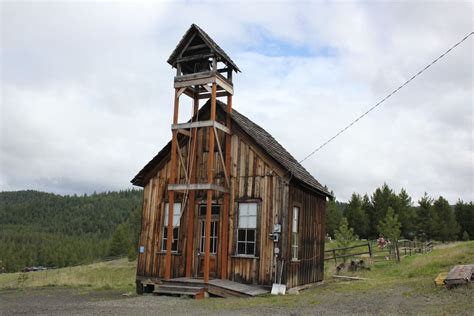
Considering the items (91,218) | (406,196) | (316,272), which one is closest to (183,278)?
(316,272)

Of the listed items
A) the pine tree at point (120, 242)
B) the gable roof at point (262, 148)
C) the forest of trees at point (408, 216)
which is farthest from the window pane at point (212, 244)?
the pine tree at point (120, 242)

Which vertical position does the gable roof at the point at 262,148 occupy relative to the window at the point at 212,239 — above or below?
above

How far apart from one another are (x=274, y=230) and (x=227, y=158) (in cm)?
330

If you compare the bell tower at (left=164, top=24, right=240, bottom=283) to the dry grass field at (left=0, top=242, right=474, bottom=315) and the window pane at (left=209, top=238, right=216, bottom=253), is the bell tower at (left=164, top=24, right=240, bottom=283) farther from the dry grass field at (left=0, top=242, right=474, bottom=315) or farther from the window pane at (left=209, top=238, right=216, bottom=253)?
the dry grass field at (left=0, top=242, right=474, bottom=315)

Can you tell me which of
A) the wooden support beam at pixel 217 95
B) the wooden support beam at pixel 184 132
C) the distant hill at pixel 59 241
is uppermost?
the wooden support beam at pixel 217 95

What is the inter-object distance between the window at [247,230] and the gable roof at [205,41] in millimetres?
5477

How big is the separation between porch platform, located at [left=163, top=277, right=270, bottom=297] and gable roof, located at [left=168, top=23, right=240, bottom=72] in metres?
8.03

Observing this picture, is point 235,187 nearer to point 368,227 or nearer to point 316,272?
point 316,272

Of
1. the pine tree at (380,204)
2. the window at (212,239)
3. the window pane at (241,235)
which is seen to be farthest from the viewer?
the pine tree at (380,204)

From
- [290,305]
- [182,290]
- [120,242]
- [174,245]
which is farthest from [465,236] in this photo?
[290,305]

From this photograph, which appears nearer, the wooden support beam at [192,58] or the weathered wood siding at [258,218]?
the weathered wood siding at [258,218]

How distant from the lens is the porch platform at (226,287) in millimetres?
14367

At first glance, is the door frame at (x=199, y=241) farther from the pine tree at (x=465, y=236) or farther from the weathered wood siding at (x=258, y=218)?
the pine tree at (x=465, y=236)

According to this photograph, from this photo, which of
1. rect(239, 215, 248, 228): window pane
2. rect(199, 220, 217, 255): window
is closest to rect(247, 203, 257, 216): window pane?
rect(239, 215, 248, 228): window pane
